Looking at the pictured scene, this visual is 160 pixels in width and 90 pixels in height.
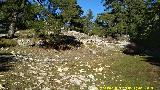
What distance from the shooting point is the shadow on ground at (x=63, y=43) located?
164 ft

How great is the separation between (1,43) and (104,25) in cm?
2416

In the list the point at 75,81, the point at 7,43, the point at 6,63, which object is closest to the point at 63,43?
the point at 7,43

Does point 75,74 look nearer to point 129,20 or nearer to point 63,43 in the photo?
point 63,43

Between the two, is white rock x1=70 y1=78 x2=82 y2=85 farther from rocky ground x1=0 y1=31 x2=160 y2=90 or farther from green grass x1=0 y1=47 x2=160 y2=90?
green grass x1=0 y1=47 x2=160 y2=90

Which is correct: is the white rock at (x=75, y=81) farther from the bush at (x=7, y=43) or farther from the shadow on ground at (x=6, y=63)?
the bush at (x=7, y=43)

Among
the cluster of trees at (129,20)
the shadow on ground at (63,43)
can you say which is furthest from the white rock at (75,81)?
the cluster of trees at (129,20)

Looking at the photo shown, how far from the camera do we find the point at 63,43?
5303cm

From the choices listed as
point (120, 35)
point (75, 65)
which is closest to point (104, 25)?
point (120, 35)

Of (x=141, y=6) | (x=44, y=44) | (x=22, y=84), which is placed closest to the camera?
(x=22, y=84)

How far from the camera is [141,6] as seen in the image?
64688mm

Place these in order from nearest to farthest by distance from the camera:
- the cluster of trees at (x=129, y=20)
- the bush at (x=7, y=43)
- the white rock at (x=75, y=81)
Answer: the white rock at (x=75, y=81), the bush at (x=7, y=43), the cluster of trees at (x=129, y=20)

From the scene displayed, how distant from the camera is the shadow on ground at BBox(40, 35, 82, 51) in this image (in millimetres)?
49841

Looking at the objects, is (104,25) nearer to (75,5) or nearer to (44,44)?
(75,5)

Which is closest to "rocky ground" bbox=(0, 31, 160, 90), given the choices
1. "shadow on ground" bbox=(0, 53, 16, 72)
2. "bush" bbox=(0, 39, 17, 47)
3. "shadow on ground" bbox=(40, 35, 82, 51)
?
"shadow on ground" bbox=(0, 53, 16, 72)
